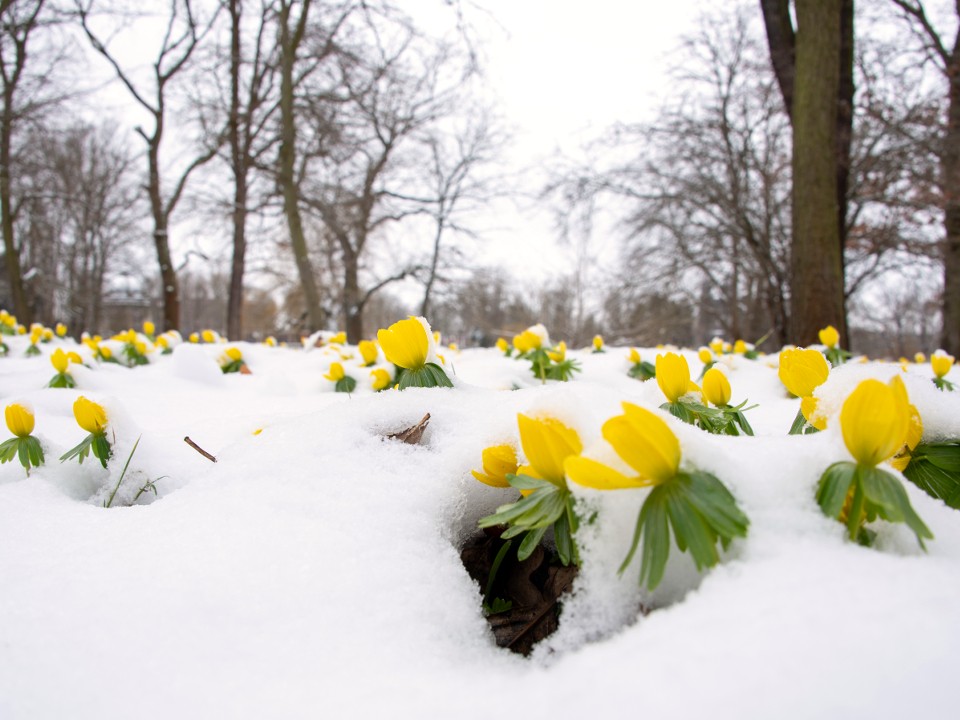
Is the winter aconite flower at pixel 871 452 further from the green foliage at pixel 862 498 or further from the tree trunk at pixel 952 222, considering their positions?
the tree trunk at pixel 952 222

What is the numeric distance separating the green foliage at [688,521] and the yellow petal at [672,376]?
1.10 feet

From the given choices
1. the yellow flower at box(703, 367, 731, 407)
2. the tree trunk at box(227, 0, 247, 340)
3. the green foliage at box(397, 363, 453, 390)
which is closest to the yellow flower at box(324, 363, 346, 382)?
the green foliage at box(397, 363, 453, 390)

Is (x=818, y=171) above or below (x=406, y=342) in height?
above

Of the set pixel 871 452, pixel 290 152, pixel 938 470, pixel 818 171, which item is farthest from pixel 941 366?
pixel 290 152

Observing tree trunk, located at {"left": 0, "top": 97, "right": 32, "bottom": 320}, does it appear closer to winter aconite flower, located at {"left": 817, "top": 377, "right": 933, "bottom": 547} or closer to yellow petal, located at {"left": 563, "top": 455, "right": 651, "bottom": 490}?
yellow petal, located at {"left": 563, "top": 455, "right": 651, "bottom": 490}

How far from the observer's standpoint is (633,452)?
0.48 metres

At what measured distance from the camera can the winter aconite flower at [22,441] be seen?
3.19 ft

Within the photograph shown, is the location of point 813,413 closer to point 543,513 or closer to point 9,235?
point 543,513

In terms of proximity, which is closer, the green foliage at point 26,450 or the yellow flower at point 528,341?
the green foliage at point 26,450

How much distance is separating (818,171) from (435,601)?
4.54 m

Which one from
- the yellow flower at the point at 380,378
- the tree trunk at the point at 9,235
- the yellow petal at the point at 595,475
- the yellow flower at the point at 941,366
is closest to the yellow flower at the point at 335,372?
the yellow flower at the point at 380,378

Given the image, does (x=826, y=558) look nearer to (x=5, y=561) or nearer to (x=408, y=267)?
(x=5, y=561)

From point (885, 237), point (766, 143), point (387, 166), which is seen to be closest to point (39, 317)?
point (387, 166)

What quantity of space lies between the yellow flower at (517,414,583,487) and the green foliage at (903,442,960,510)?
406mm
